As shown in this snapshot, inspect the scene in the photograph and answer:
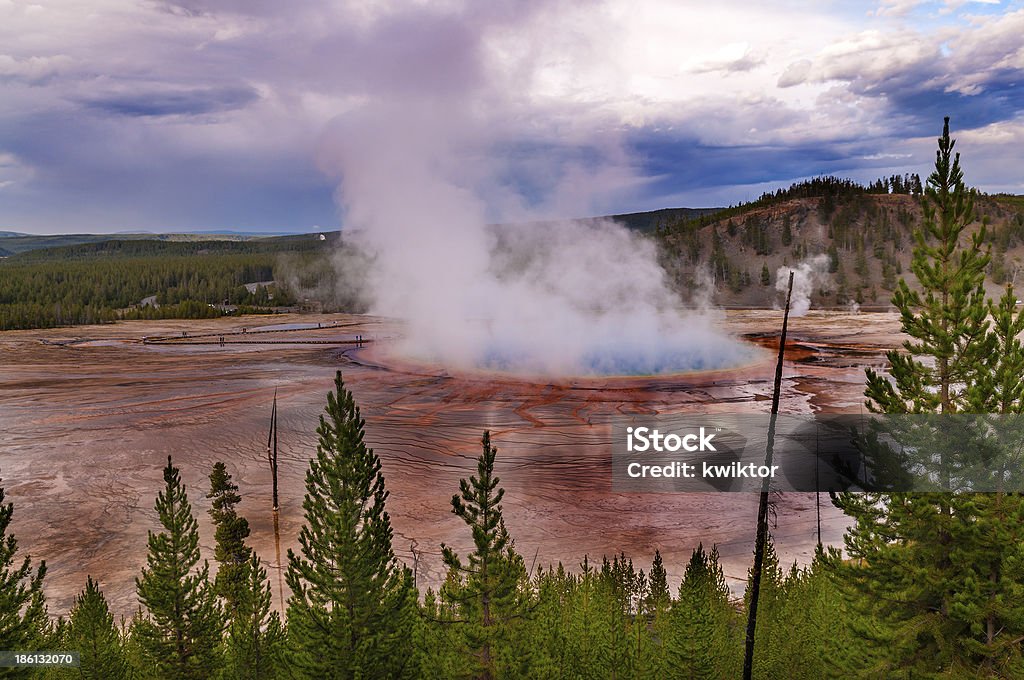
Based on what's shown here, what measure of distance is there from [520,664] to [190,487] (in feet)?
74.8

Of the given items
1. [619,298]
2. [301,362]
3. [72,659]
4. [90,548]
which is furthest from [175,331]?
[72,659]

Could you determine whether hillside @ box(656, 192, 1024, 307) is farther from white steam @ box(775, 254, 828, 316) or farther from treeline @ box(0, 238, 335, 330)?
treeline @ box(0, 238, 335, 330)

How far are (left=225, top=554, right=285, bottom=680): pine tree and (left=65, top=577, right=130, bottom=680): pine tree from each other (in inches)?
104

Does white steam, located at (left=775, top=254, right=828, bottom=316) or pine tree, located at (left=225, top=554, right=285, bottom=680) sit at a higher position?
white steam, located at (left=775, top=254, right=828, bottom=316)

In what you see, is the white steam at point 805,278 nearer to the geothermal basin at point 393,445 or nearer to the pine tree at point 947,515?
the geothermal basin at point 393,445

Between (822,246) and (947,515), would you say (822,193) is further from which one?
(947,515)

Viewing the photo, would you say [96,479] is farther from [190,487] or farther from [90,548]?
[90,548]

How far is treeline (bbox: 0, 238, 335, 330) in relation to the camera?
12306 cm

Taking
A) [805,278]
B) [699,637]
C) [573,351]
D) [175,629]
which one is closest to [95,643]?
[175,629]

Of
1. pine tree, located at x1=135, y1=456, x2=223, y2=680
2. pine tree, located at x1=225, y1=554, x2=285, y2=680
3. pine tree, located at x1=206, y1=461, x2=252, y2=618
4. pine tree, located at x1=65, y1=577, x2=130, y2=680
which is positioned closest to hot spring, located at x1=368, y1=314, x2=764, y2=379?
pine tree, located at x1=206, y1=461, x2=252, y2=618

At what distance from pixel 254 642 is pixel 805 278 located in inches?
5258

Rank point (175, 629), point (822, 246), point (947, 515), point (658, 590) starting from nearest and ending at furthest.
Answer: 1. point (947, 515)
2. point (175, 629)
3. point (658, 590)
4. point (822, 246)

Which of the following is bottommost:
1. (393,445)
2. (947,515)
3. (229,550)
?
(229,550)

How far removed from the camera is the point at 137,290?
15712 centimetres
